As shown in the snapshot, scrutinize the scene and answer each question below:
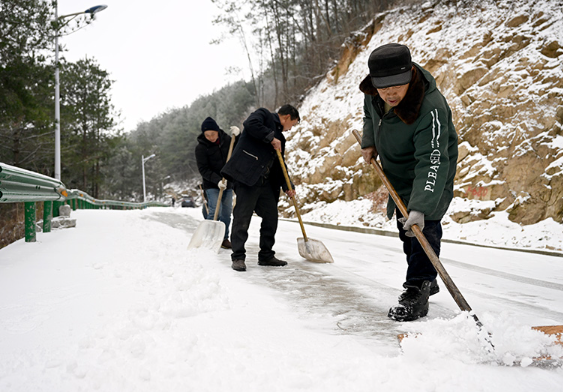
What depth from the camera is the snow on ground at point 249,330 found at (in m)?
1.64

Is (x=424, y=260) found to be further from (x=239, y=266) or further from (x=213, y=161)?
(x=213, y=161)

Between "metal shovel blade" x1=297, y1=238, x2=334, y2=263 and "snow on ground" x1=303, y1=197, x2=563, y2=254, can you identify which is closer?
"metal shovel blade" x1=297, y1=238, x2=334, y2=263

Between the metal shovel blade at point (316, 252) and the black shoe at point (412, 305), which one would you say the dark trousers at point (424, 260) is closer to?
the black shoe at point (412, 305)

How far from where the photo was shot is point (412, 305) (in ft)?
8.33

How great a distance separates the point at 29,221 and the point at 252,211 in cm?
289

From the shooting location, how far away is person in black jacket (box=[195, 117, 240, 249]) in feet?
19.4

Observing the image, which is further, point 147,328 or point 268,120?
point 268,120

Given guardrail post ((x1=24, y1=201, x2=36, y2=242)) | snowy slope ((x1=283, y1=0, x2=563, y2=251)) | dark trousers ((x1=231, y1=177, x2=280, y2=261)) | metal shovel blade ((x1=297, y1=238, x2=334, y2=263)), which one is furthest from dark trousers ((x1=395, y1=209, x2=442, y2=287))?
snowy slope ((x1=283, y1=0, x2=563, y2=251))

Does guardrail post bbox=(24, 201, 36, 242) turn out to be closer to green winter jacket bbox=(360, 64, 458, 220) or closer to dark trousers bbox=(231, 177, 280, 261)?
dark trousers bbox=(231, 177, 280, 261)

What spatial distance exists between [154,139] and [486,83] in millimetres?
81515

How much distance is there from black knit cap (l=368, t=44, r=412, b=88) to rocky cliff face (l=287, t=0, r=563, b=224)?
6133 millimetres

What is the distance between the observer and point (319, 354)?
1893 millimetres

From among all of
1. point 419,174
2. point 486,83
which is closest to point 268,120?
point 419,174

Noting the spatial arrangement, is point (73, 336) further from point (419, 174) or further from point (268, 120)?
point (268, 120)
